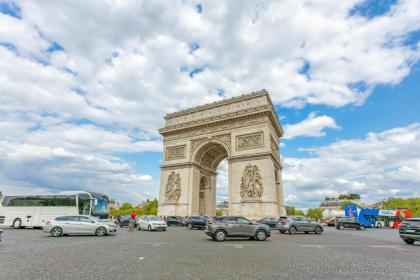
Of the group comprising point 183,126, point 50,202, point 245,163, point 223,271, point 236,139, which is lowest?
Result: point 223,271

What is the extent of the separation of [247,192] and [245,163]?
135 inches

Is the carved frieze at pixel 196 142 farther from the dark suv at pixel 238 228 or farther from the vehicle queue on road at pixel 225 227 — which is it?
the dark suv at pixel 238 228

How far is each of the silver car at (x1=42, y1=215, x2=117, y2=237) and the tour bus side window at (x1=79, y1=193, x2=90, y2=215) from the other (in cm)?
572

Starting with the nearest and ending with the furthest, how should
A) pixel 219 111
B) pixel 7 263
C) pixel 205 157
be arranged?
pixel 7 263 < pixel 219 111 < pixel 205 157

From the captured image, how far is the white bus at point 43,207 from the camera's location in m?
21.0

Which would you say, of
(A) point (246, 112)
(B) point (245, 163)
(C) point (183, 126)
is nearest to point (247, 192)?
(B) point (245, 163)

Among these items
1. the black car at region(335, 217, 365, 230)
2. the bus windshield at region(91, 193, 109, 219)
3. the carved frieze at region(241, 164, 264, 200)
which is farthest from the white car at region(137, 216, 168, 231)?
the black car at region(335, 217, 365, 230)

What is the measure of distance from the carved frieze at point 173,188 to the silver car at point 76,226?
17.0 m

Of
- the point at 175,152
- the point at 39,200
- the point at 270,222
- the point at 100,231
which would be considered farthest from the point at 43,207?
the point at 270,222

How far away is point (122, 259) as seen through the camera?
23.6 feet

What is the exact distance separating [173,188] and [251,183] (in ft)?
34.6

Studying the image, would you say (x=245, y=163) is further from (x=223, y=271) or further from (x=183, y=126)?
(x=223, y=271)

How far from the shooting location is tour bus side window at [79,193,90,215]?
2100 centimetres

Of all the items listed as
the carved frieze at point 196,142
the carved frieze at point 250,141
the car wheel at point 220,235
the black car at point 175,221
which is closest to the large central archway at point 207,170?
the carved frieze at point 196,142
